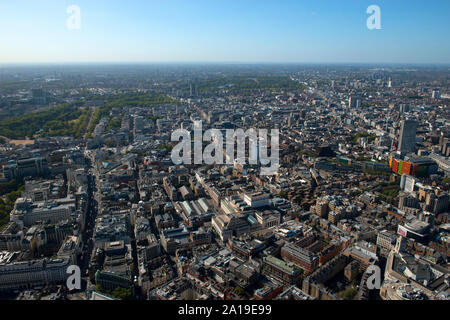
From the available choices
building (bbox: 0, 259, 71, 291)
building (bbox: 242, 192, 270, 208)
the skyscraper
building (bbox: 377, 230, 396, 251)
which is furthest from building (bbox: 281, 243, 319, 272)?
the skyscraper

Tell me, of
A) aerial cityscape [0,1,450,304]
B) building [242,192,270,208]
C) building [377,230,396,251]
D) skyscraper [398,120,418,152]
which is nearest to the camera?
aerial cityscape [0,1,450,304]

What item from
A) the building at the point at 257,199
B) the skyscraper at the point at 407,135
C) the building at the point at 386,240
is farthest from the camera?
the skyscraper at the point at 407,135

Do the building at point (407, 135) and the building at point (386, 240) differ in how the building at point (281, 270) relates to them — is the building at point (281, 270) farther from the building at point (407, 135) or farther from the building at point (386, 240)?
the building at point (407, 135)

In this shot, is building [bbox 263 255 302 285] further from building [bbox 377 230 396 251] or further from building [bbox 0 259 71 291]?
building [bbox 0 259 71 291]

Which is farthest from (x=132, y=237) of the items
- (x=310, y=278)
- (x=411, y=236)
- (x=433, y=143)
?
(x=433, y=143)

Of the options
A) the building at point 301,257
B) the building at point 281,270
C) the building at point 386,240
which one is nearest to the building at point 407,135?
the building at point 386,240

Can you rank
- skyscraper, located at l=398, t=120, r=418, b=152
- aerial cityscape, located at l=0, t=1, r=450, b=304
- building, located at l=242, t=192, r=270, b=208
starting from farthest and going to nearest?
skyscraper, located at l=398, t=120, r=418, b=152
building, located at l=242, t=192, r=270, b=208
aerial cityscape, located at l=0, t=1, r=450, b=304
